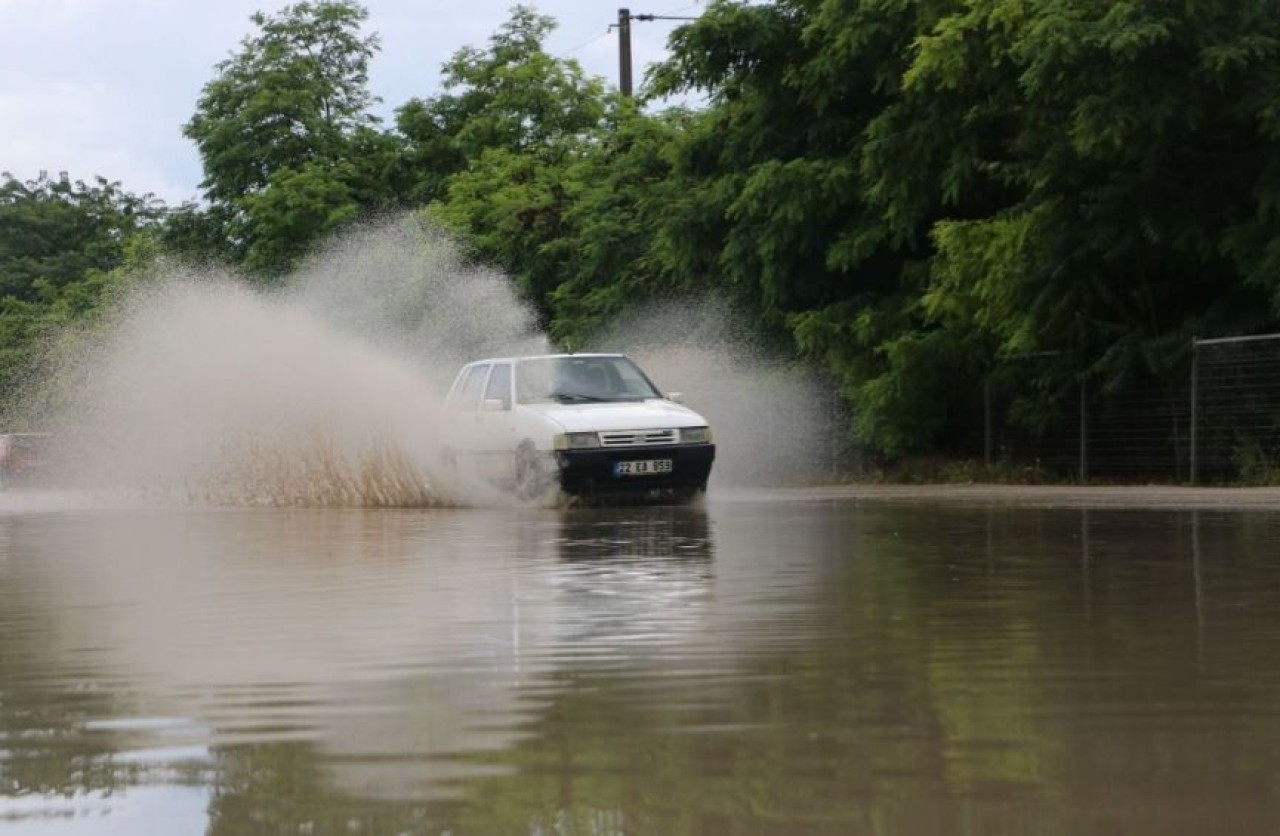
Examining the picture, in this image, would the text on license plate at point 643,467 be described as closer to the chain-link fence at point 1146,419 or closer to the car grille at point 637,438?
the car grille at point 637,438

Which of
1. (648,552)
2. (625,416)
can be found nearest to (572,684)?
(648,552)

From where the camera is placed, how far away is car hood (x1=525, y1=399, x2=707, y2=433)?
969 inches

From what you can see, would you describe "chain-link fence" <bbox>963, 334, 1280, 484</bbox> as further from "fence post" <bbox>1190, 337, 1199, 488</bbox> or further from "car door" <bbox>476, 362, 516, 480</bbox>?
"car door" <bbox>476, 362, 516, 480</bbox>

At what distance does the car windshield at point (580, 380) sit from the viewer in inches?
1022

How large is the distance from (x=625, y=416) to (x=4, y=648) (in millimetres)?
14907

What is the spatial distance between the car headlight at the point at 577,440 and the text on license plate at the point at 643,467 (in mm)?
318

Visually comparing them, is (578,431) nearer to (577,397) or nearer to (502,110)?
(577,397)

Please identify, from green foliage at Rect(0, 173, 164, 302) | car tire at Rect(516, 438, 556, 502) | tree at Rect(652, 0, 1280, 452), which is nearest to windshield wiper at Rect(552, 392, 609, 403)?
car tire at Rect(516, 438, 556, 502)

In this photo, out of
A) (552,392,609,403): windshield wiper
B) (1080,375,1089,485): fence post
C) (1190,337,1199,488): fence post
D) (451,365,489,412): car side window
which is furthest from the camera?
(1080,375,1089,485): fence post

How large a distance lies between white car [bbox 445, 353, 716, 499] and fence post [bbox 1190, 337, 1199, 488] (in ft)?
19.2

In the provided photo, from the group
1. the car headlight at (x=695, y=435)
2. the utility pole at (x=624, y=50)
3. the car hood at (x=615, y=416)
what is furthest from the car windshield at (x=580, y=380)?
the utility pole at (x=624, y=50)

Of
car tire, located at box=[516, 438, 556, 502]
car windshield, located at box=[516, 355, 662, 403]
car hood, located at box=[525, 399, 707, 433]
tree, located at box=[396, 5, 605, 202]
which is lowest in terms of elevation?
car tire, located at box=[516, 438, 556, 502]

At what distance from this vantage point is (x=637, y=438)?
24703 millimetres

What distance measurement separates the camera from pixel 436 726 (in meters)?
7.24
